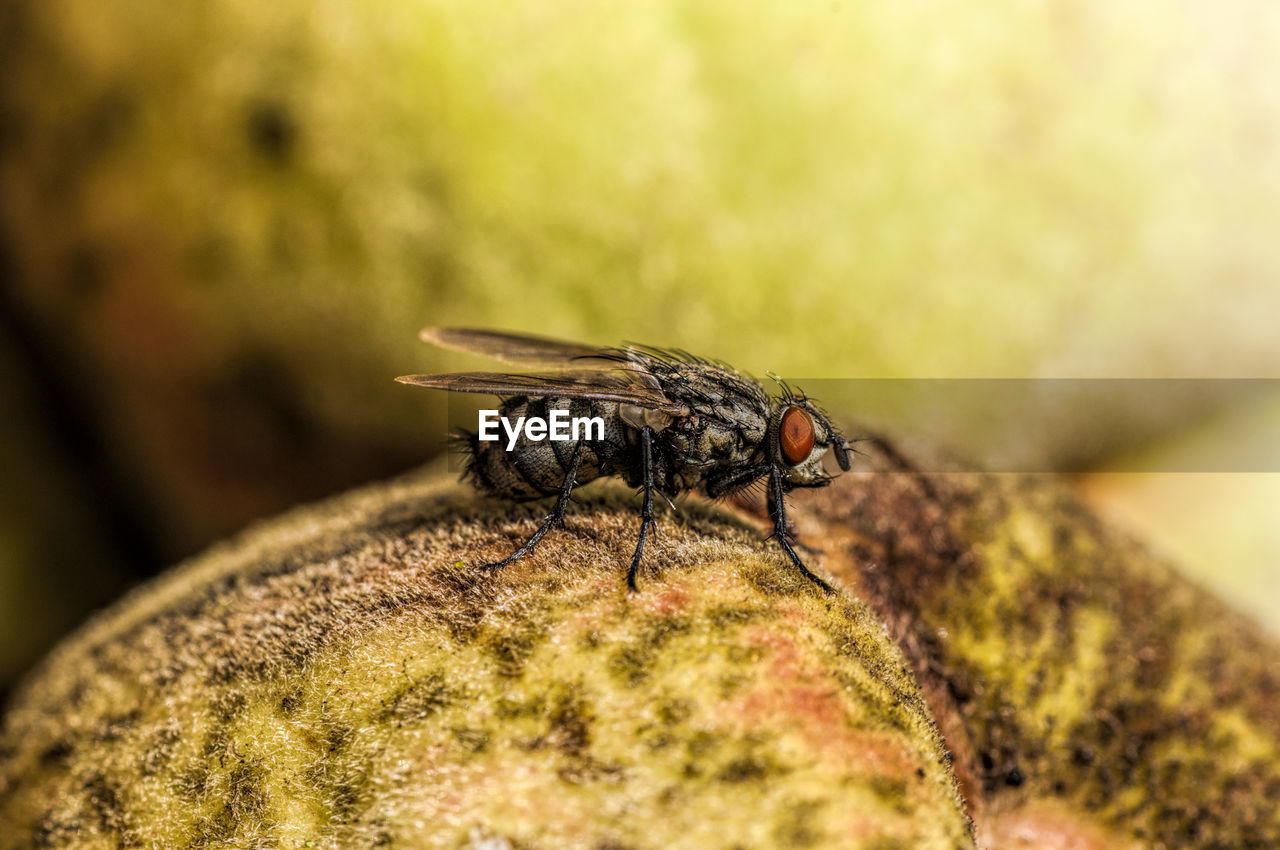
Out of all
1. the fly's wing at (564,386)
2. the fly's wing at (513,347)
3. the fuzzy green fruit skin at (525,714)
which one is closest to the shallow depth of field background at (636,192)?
the fly's wing at (513,347)

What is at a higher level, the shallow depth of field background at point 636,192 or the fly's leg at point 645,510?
the shallow depth of field background at point 636,192

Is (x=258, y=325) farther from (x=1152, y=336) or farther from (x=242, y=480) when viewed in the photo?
(x=1152, y=336)

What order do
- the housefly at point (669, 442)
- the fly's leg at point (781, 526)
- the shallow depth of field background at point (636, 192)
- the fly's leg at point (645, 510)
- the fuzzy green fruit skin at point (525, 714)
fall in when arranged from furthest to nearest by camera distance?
1. the shallow depth of field background at point (636, 192)
2. the housefly at point (669, 442)
3. the fly's leg at point (781, 526)
4. the fly's leg at point (645, 510)
5. the fuzzy green fruit skin at point (525, 714)

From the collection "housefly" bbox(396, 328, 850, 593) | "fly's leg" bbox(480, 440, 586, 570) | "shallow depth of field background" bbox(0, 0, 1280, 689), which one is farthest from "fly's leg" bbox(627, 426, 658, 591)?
"shallow depth of field background" bbox(0, 0, 1280, 689)

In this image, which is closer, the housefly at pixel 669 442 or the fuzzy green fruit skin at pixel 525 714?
the fuzzy green fruit skin at pixel 525 714

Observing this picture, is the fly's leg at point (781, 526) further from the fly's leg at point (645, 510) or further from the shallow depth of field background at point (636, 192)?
the shallow depth of field background at point (636, 192)

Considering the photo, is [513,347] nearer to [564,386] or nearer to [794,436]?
[564,386]

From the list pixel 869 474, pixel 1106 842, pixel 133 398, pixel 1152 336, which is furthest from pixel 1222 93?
pixel 133 398
